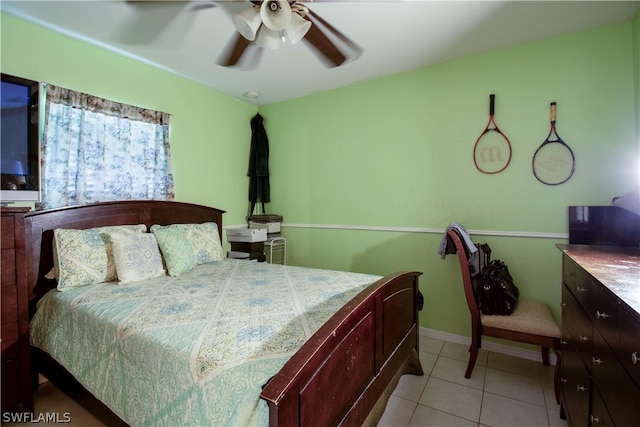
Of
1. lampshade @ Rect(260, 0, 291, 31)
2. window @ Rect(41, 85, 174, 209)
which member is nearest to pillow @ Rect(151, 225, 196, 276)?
window @ Rect(41, 85, 174, 209)

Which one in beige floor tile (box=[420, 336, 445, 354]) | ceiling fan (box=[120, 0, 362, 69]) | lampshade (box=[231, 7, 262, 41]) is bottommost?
beige floor tile (box=[420, 336, 445, 354])

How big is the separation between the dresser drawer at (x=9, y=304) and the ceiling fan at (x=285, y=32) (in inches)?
77.3

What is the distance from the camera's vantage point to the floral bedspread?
0.97m

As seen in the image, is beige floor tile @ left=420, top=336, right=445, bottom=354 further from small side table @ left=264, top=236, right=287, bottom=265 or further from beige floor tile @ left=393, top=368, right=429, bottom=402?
small side table @ left=264, top=236, right=287, bottom=265

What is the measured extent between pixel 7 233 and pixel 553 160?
12.0 feet

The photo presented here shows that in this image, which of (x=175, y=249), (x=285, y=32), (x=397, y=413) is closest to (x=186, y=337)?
(x=175, y=249)

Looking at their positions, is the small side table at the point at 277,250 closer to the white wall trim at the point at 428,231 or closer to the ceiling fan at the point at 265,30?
the white wall trim at the point at 428,231

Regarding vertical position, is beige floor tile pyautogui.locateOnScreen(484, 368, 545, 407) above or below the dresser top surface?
below

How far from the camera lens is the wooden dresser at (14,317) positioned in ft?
5.17

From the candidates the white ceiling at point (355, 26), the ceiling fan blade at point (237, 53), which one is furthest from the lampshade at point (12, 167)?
the ceiling fan blade at point (237, 53)

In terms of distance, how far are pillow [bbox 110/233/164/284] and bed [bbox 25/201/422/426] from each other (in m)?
0.03

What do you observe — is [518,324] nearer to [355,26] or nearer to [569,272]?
[569,272]

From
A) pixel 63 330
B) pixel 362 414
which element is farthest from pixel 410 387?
pixel 63 330

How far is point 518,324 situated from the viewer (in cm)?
187
